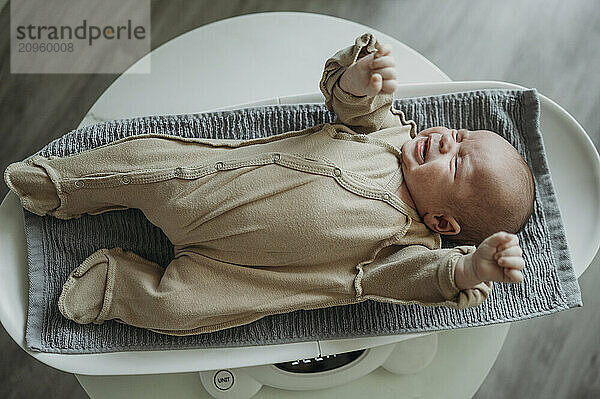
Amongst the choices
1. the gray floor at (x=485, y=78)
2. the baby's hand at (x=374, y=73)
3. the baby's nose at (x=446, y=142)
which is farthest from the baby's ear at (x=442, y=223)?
the gray floor at (x=485, y=78)

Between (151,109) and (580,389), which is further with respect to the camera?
(580,389)

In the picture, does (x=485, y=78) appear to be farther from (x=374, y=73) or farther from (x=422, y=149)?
(x=374, y=73)

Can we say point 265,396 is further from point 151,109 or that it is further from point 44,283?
point 151,109

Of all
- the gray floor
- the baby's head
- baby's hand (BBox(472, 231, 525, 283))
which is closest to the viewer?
baby's hand (BBox(472, 231, 525, 283))

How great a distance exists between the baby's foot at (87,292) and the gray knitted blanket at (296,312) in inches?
1.2

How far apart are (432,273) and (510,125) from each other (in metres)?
0.35

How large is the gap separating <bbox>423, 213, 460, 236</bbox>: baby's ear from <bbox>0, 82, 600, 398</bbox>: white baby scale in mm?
182

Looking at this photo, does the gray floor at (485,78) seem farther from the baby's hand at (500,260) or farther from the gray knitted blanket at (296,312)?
the baby's hand at (500,260)

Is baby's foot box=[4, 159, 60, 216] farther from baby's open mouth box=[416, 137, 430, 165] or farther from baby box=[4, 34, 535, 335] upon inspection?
baby's open mouth box=[416, 137, 430, 165]

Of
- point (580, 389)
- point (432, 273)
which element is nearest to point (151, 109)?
point (432, 273)

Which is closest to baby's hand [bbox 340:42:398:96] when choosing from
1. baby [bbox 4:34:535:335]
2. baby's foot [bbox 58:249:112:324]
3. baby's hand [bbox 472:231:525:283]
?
baby [bbox 4:34:535:335]

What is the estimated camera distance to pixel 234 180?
1044 millimetres

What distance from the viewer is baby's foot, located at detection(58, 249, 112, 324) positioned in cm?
104

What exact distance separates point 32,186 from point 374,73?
1.92 ft
